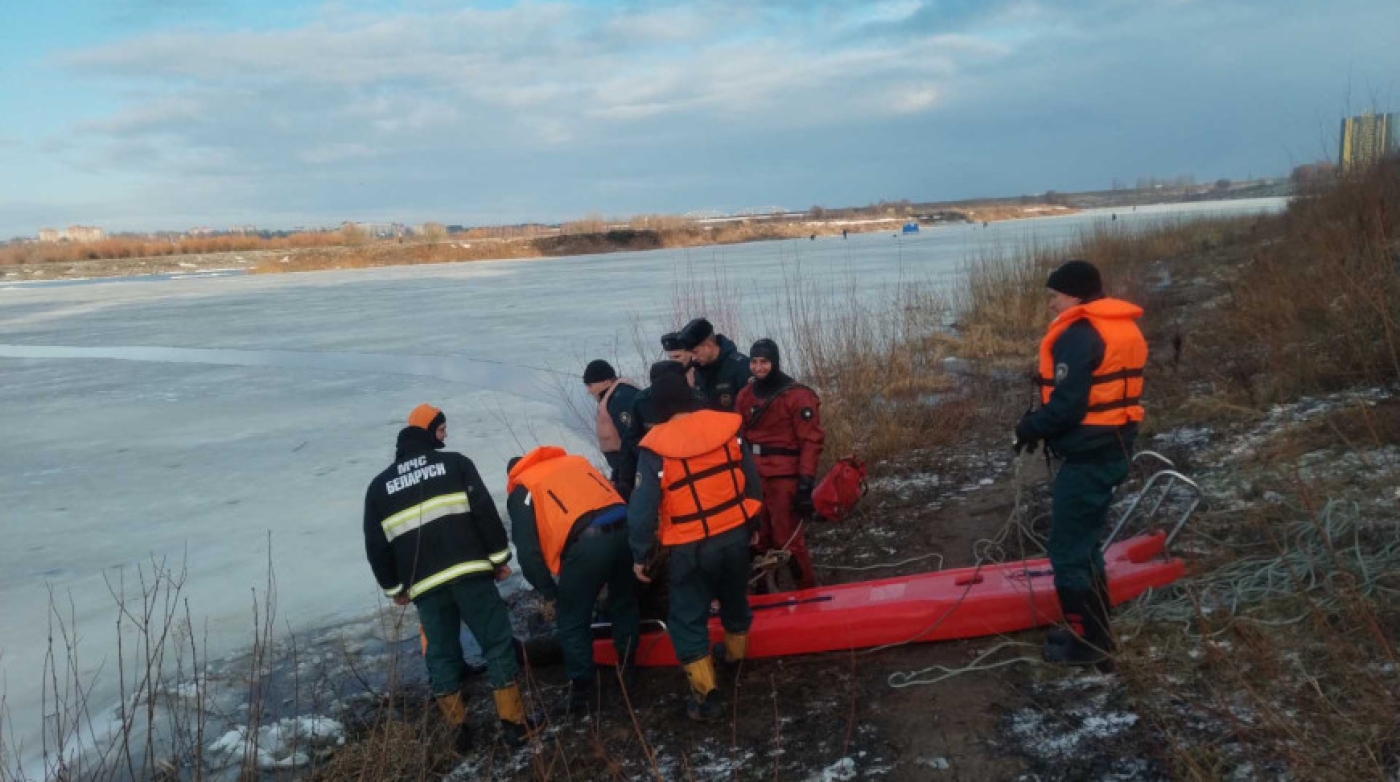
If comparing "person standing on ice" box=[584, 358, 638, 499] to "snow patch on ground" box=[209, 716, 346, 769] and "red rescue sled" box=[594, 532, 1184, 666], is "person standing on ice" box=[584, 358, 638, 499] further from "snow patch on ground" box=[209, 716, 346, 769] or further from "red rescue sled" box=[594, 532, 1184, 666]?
"snow patch on ground" box=[209, 716, 346, 769]

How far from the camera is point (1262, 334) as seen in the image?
799 centimetres

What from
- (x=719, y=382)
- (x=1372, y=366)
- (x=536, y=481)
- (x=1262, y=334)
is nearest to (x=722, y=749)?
(x=536, y=481)

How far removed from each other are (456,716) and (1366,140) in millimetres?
12286

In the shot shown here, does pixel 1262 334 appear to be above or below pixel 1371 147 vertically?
below

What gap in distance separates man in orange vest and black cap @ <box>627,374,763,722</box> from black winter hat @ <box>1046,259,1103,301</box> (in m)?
1.23

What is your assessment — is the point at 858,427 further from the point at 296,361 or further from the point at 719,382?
the point at 296,361

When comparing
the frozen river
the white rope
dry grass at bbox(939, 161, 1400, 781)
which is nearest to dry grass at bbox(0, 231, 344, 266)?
the frozen river

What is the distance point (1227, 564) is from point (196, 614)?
4861 mm

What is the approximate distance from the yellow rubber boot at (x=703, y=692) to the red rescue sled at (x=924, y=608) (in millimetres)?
417

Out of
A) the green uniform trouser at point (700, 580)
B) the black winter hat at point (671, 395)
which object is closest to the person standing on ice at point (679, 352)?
the black winter hat at point (671, 395)

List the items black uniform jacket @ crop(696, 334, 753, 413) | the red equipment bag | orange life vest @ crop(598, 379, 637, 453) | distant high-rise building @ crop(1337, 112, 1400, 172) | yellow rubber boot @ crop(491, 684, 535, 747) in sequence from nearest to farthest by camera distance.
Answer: yellow rubber boot @ crop(491, 684, 535, 747) → the red equipment bag → orange life vest @ crop(598, 379, 637, 453) → black uniform jacket @ crop(696, 334, 753, 413) → distant high-rise building @ crop(1337, 112, 1400, 172)

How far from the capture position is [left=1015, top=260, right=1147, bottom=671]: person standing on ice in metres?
3.17

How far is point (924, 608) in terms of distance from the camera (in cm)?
388

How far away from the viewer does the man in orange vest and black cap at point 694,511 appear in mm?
3398
